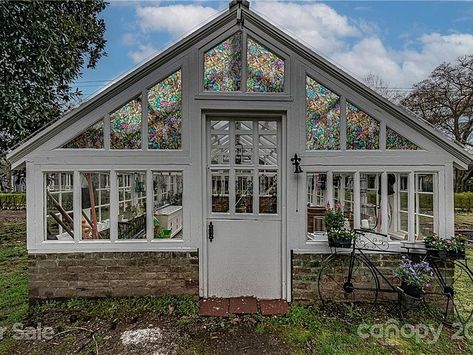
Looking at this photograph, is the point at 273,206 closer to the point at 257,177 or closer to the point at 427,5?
the point at 257,177

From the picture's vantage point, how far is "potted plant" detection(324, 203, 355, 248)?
3445 millimetres

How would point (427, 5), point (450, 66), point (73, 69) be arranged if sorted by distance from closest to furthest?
point (427, 5)
point (73, 69)
point (450, 66)

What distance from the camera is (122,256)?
3.61m

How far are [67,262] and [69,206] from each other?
768 millimetres

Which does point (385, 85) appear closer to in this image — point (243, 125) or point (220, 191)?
point (243, 125)

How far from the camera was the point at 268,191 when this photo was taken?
376 centimetres

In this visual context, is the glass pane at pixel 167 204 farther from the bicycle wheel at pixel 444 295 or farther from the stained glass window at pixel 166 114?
the bicycle wheel at pixel 444 295

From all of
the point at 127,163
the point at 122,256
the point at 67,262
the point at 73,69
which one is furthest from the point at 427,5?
the point at 73,69

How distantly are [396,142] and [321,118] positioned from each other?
104 centimetres

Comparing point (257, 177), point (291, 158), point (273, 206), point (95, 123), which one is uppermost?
point (95, 123)

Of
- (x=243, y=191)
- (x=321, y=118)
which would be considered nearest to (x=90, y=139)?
(x=243, y=191)

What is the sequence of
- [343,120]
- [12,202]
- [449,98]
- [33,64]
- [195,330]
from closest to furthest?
[195,330] < [343,120] < [33,64] < [12,202] < [449,98]

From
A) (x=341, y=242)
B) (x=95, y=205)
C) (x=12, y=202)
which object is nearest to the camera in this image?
(x=341, y=242)

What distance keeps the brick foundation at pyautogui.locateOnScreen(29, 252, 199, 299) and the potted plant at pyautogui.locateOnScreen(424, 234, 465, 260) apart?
302 centimetres
